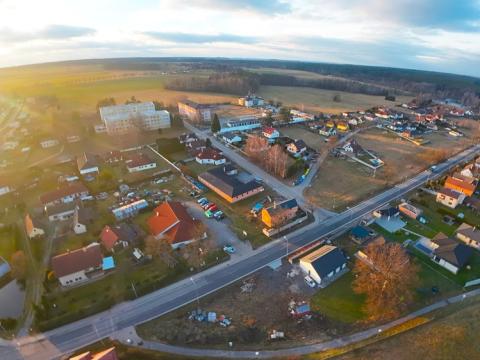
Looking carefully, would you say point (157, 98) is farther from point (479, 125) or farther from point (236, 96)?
point (479, 125)

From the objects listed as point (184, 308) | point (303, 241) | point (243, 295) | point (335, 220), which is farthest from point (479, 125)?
point (184, 308)

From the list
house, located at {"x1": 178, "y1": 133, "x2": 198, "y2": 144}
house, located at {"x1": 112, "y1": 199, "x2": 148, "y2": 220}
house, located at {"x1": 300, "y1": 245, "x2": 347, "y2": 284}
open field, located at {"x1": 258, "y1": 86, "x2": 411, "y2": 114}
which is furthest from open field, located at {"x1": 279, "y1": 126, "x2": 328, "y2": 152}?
house, located at {"x1": 112, "y1": 199, "x2": 148, "y2": 220}

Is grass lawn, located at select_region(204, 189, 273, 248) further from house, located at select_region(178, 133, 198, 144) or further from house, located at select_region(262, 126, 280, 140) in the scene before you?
house, located at select_region(262, 126, 280, 140)

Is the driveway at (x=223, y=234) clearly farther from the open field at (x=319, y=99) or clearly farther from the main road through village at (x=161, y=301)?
the open field at (x=319, y=99)

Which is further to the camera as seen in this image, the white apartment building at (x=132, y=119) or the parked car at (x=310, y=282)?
the white apartment building at (x=132, y=119)

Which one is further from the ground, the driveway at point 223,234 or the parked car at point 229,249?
the parked car at point 229,249

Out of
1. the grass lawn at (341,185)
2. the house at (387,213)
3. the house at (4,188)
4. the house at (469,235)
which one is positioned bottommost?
the house at (4,188)

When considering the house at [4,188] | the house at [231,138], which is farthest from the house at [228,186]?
the house at [4,188]
